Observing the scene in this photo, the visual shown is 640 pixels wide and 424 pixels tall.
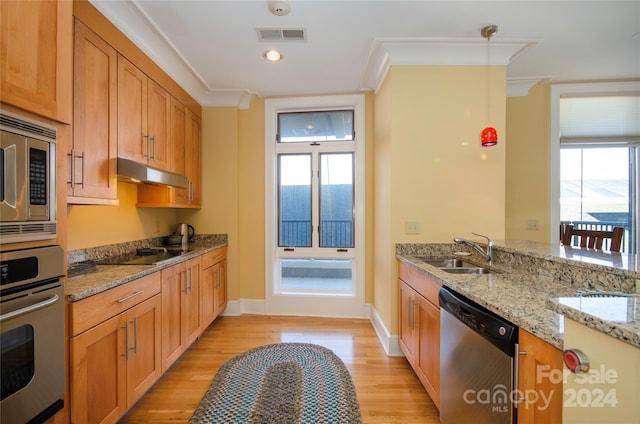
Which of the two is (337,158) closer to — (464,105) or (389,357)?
(464,105)

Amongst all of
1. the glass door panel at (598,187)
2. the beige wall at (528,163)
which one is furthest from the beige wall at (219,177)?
the glass door panel at (598,187)

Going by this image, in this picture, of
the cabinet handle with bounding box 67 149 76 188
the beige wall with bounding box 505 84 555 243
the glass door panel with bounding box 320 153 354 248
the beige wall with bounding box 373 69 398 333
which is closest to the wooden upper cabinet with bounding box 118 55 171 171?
the cabinet handle with bounding box 67 149 76 188

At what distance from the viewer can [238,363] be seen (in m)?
2.28

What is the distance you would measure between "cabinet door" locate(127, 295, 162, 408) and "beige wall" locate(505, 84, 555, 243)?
3672 mm

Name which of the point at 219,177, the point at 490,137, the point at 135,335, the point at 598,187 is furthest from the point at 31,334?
A: the point at 598,187

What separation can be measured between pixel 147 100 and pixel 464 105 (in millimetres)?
2837

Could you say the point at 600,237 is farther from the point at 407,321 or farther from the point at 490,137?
the point at 407,321

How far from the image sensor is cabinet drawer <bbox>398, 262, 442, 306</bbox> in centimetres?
170

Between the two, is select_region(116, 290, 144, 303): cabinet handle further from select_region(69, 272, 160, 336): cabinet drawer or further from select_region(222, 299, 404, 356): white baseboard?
select_region(222, 299, 404, 356): white baseboard

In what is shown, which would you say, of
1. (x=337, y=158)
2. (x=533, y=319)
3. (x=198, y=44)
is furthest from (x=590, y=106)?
(x=198, y=44)

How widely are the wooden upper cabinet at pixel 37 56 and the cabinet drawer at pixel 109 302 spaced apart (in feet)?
2.98

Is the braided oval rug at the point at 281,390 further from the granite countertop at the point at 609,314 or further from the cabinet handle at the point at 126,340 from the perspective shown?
the granite countertop at the point at 609,314

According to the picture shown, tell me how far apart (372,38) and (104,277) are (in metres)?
2.65

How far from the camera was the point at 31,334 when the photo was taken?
1.08 m
